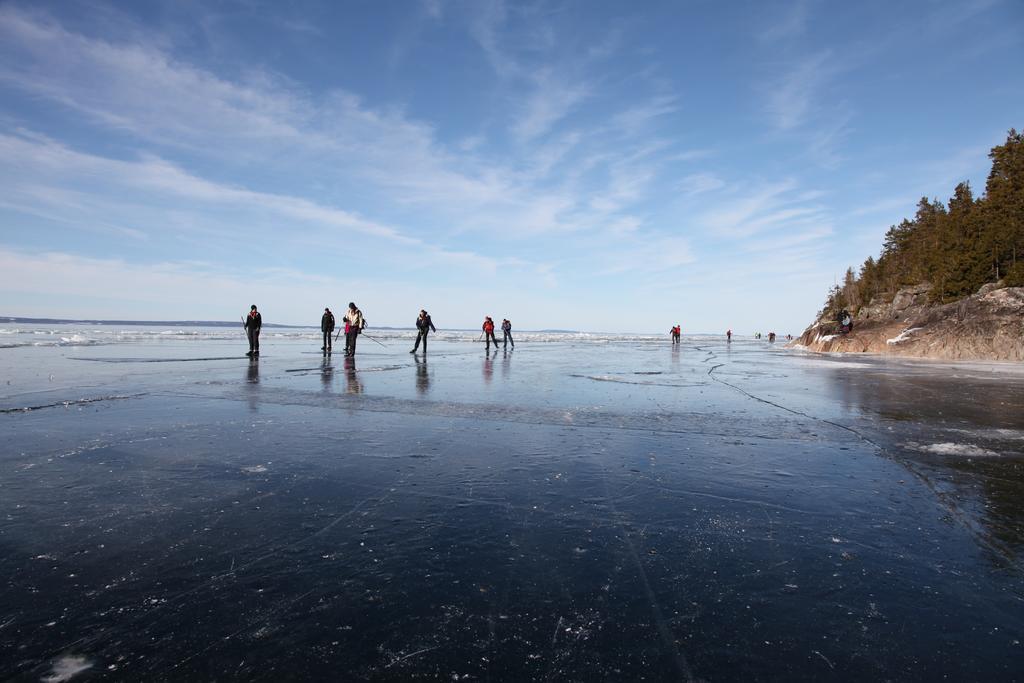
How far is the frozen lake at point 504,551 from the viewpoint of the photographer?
2162 mm

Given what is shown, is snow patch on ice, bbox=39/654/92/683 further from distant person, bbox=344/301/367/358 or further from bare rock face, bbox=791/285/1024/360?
bare rock face, bbox=791/285/1024/360

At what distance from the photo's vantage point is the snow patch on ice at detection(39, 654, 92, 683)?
1.99 meters

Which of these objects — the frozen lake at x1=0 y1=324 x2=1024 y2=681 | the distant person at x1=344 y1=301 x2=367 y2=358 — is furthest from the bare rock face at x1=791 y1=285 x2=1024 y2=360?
the distant person at x1=344 y1=301 x2=367 y2=358

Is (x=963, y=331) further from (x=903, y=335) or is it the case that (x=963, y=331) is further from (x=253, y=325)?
(x=253, y=325)

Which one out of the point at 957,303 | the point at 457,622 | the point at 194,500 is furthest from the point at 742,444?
the point at 957,303

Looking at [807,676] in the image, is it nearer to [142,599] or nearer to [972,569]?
[972,569]

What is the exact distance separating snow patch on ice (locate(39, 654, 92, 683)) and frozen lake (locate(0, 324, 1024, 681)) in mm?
12

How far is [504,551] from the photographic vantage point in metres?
3.13

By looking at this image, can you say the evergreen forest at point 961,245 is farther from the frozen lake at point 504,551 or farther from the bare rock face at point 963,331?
the frozen lake at point 504,551

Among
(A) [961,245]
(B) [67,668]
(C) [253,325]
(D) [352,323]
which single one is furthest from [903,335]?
(B) [67,668]

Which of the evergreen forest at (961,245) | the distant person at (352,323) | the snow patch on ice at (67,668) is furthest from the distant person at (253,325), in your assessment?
the evergreen forest at (961,245)

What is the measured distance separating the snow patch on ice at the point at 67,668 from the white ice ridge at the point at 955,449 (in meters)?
7.50

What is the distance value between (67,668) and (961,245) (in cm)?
5704

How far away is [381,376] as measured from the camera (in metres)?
14.0
